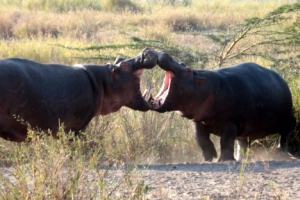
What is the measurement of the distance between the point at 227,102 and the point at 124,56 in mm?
4564

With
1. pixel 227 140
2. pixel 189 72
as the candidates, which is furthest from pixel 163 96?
pixel 227 140

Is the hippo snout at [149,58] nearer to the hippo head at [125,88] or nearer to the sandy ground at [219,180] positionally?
the hippo head at [125,88]

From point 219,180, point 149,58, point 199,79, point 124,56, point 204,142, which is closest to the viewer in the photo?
point 219,180

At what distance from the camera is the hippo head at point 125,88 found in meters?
7.57

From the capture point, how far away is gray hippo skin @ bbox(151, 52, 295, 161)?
7.58m

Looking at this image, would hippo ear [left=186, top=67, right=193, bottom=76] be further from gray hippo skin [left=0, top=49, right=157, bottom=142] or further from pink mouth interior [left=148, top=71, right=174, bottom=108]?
gray hippo skin [left=0, top=49, right=157, bottom=142]

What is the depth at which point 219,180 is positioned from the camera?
617 centimetres

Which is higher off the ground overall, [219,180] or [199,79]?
[199,79]

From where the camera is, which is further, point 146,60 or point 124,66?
point 124,66

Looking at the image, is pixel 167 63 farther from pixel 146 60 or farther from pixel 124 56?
pixel 124 56

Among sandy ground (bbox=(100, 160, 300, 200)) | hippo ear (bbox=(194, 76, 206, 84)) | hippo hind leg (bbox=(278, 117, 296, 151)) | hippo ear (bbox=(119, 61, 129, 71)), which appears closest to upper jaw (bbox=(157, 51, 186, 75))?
hippo ear (bbox=(194, 76, 206, 84))

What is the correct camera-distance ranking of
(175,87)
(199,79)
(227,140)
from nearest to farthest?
(175,87)
(199,79)
(227,140)

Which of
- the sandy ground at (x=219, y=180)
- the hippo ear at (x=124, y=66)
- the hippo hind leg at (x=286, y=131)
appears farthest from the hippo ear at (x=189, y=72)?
the hippo hind leg at (x=286, y=131)

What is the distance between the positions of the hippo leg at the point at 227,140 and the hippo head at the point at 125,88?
34.8 inches
